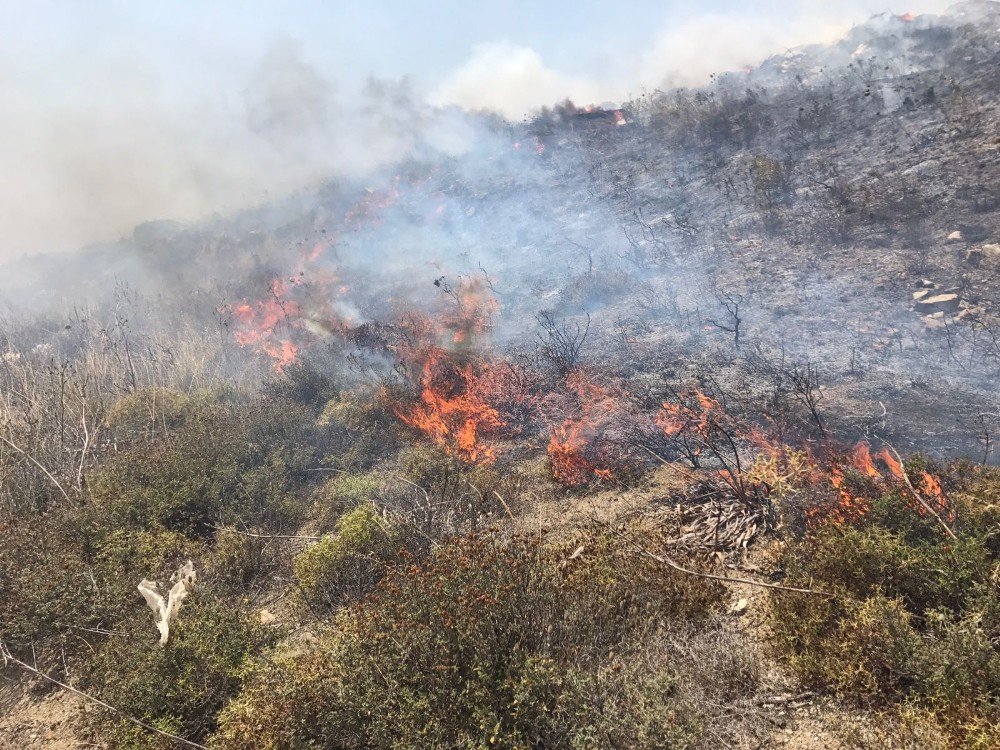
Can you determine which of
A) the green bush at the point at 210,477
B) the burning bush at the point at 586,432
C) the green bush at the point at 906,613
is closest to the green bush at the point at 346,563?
the green bush at the point at 210,477

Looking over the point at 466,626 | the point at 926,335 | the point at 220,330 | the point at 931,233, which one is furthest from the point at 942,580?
the point at 220,330

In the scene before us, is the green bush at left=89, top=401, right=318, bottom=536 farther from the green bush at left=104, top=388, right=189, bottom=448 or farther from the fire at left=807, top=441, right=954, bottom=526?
the fire at left=807, top=441, right=954, bottom=526

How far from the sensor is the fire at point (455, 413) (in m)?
10.3

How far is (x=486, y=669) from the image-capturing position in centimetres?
377

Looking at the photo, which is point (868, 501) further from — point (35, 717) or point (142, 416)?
point (142, 416)

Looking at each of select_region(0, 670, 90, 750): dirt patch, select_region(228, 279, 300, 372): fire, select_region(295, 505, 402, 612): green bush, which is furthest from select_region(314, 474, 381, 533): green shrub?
select_region(228, 279, 300, 372): fire

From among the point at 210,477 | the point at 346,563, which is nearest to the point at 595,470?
the point at 346,563

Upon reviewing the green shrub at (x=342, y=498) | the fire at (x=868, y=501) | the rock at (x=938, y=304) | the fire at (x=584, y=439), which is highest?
the rock at (x=938, y=304)

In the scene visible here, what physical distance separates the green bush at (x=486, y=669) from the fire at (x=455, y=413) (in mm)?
5308

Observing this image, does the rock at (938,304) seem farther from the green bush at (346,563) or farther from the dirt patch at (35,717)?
the dirt patch at (35,717)

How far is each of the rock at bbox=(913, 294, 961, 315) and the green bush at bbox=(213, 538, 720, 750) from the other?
981cm

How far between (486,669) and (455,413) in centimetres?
778

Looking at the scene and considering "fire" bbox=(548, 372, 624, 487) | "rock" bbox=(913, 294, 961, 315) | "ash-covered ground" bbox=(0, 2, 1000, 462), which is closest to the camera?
"fire" bbox=(548, 372, 624, 487)

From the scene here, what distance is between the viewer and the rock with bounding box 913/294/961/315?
1043 centimetres
